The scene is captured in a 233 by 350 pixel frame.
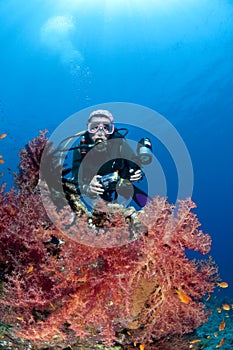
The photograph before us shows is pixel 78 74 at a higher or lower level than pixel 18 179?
higher

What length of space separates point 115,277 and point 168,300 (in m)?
0.93

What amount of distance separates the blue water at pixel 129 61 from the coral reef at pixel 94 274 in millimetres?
19302

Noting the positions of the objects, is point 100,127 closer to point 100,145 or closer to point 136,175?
point 100,145

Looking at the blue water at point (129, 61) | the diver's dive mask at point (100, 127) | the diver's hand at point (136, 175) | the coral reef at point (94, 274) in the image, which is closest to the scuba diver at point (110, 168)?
the diver's hand at point (136, 175)

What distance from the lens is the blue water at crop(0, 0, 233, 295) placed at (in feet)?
105

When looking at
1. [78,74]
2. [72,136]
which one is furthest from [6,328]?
[78,74]

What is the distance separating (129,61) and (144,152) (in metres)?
37.7

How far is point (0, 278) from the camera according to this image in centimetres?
417

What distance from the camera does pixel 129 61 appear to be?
38875 mm

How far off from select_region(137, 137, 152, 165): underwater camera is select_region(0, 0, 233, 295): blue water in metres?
19.2

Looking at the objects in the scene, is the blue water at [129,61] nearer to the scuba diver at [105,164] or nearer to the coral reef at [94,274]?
the scuba diver at [105,164]

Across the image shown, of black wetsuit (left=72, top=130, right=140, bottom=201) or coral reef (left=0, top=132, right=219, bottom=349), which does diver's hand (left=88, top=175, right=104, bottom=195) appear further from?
coral reef (left=0, top=132, right=219, bottom=349)

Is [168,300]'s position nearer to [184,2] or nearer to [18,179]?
[18,179]

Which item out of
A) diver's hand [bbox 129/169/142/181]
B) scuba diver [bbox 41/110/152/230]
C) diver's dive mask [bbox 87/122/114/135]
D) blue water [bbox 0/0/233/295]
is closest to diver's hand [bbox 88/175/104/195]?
scuba diver [bbox 41/110/152/230]
